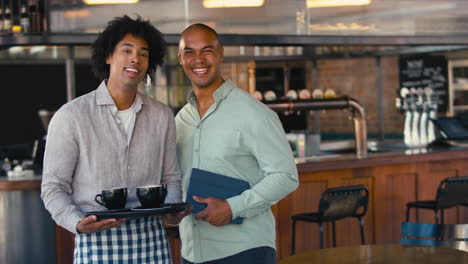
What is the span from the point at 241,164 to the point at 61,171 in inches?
25.6

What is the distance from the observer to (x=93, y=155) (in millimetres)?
2326

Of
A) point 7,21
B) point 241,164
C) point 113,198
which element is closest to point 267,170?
point 241,164

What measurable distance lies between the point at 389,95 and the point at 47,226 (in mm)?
5750

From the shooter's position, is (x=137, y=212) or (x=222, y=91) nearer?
(x=137, y=212)

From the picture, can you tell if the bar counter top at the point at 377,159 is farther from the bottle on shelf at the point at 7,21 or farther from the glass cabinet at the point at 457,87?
the glass cabinet at the point at 457,87

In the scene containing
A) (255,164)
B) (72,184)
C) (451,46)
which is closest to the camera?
(72,184)

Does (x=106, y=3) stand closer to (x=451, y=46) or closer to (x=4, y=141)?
(x=451, y=46)

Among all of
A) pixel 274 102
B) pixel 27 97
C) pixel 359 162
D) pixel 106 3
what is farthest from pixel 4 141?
pixel 359 162

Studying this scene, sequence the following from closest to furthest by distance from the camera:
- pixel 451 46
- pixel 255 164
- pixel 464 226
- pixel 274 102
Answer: pixel 255 164
pixel 464 226
pixel 274 102
pixel 451 46

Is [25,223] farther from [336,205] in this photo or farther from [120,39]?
[120,39]

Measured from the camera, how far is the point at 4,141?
1095cm

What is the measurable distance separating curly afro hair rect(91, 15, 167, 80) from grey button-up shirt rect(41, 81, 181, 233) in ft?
0.33

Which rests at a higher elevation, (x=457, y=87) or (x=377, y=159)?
(x=457, y=87)

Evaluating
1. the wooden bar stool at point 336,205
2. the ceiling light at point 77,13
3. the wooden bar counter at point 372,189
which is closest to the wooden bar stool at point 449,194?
the wooden bar counter at point 372,189
